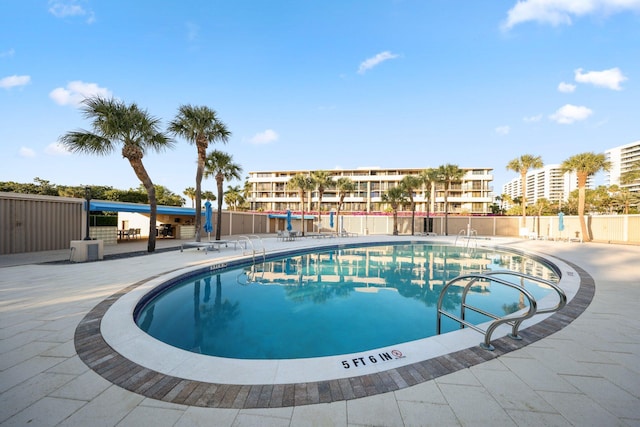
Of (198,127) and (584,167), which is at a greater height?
(198,127)

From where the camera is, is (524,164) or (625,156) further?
(625,156)

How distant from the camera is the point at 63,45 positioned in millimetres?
13734

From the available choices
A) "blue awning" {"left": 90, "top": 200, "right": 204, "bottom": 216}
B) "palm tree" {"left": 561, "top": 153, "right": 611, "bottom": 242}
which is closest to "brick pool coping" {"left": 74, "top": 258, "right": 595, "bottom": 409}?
"blue awning" {"left": 90, "top": 200, "right": 204, "bottom": 216}

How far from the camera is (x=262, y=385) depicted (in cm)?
261

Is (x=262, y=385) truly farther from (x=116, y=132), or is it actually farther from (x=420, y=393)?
(x=116, y=132)

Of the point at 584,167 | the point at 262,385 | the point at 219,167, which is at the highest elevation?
the point at 584,167

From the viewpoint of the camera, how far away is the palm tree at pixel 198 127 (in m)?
14.2

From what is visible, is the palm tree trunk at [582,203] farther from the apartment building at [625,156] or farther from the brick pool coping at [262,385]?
the apartment building at [625,156]

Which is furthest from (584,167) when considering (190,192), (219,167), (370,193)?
(190,192)

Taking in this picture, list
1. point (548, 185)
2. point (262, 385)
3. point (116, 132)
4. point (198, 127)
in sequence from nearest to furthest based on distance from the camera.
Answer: point (262, 385) < point (116, 132) < point (198, 127) < point (548, 185)

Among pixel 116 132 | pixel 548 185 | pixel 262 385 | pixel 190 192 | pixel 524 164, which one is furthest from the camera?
pixel 548 185

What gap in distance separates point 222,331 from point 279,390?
296 centimetres

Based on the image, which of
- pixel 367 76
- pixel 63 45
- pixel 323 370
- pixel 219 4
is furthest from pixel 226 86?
pixel 323 370

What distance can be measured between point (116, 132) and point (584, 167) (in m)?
32.7
